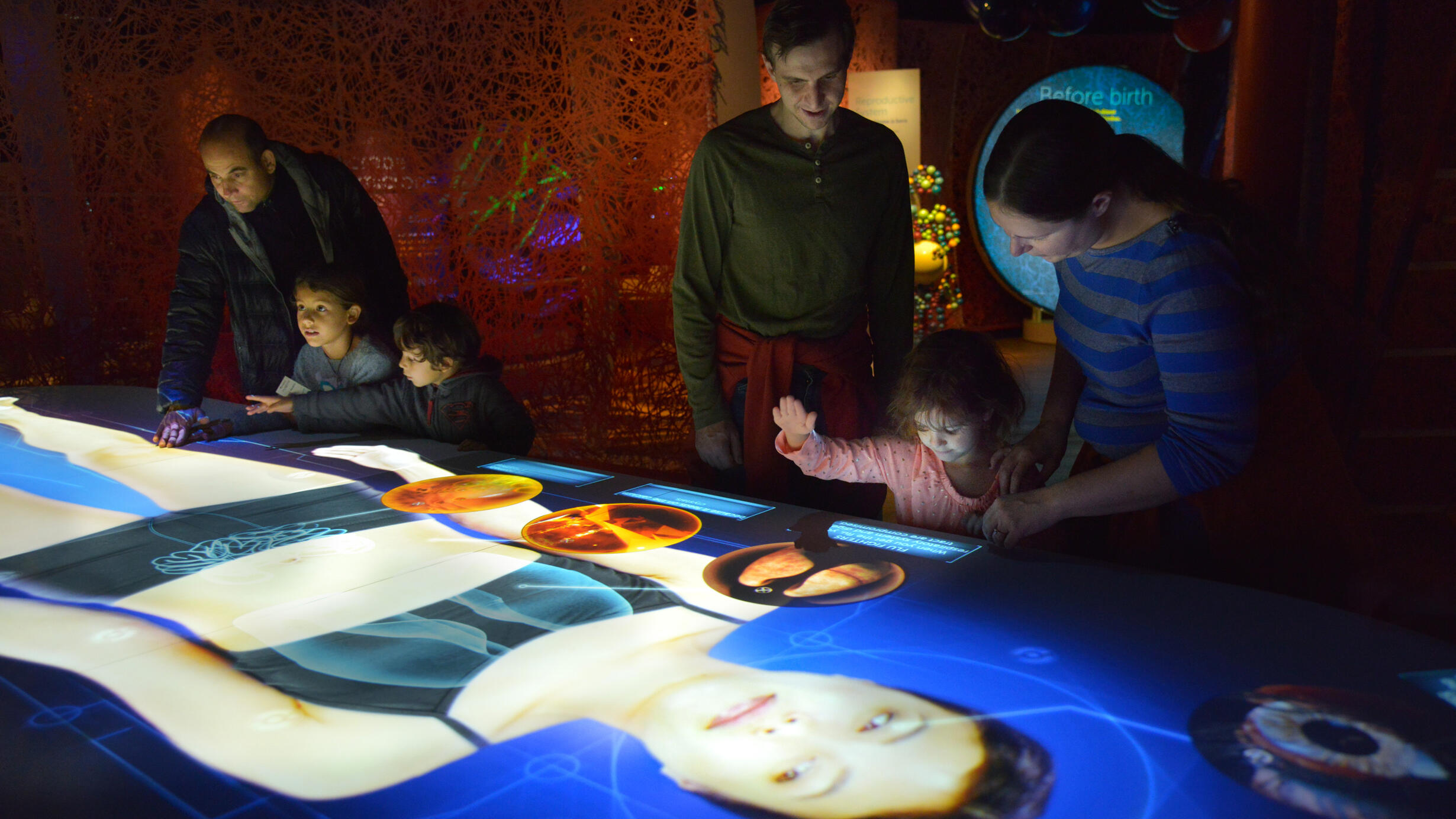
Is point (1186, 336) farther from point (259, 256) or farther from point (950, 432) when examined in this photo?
point (259, 256)

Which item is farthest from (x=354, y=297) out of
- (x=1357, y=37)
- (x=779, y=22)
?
(x=1357, y=37)

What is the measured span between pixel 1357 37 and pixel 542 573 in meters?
2.40

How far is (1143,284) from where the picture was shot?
4.07 ft

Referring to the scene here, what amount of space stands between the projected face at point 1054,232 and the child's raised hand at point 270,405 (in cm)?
183

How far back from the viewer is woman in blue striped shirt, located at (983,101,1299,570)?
119 cm

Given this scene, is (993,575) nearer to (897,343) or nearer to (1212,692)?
(1212,692)

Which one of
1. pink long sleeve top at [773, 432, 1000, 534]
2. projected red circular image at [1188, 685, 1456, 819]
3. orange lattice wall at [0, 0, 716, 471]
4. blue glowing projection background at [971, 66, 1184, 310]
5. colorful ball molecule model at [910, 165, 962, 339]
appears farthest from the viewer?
blue glowing projection background at [971, 66, 1184, 310]

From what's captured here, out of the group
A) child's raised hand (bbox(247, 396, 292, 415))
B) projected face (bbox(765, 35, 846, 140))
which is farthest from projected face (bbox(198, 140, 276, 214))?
projected face (bbox(765, 35, 846, 140))

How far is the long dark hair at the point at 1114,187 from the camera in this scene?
1.20 metres

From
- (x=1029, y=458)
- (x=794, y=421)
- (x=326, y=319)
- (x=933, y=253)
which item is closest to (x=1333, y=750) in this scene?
(x=1029, y=458)

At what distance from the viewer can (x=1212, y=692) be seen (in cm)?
88

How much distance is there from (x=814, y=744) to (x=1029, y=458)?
34.5 inches

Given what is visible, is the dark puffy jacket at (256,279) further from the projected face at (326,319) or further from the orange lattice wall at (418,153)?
the orange lattice wall at (418,153)

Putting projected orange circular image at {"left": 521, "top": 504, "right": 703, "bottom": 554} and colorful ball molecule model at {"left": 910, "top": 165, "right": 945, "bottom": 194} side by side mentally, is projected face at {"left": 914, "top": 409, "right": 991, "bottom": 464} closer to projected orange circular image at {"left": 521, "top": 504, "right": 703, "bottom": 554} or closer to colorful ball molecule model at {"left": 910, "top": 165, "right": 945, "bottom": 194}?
projected orange circular image at {"left": 521, "top": 504, "right": 703, "bottom": 554}
